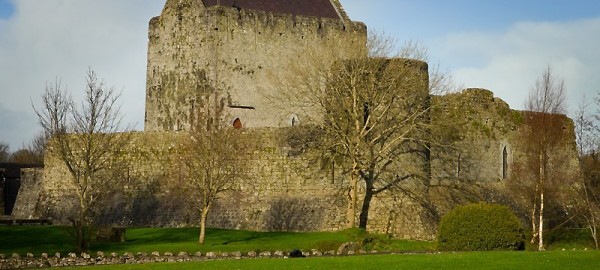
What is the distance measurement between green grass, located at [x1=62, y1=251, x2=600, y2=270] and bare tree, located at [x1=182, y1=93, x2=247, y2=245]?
1182 centimetres

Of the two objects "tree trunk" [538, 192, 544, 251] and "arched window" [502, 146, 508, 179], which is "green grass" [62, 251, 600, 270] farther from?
"arched window" [502, 146, 508, 179]

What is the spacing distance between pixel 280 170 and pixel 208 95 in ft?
40.6

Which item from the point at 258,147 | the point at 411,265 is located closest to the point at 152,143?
the point at 258,147

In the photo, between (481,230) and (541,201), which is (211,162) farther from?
(541,201)

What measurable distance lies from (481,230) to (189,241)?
12624 mm

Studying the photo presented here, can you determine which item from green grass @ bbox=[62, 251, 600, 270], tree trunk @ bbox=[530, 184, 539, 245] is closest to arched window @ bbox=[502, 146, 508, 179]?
tree trunk @ bbox=[530, 184, 539, 245]

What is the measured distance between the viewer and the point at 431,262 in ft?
121

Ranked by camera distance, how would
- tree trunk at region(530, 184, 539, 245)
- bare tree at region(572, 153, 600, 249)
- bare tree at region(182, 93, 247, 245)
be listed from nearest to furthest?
1. bare tree at region(182, 93, 247, 245)
2. tree trunk at region(530, 184, 539, 245)
3. bare tree at region(572, 153, 600, 249)

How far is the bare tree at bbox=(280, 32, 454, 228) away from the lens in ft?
175

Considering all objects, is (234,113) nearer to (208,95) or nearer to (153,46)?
(208,95)

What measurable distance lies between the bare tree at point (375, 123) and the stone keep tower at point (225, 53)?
37.8 feet

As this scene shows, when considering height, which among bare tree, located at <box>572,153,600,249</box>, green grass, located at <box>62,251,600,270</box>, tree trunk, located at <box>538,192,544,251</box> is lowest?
green grass, located at <box>62,251,600,270</box>

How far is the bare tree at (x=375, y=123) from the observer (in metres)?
53.4

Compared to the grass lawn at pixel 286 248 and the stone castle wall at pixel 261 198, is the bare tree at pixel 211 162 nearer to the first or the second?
the stone castle wall at pixel 261 198
